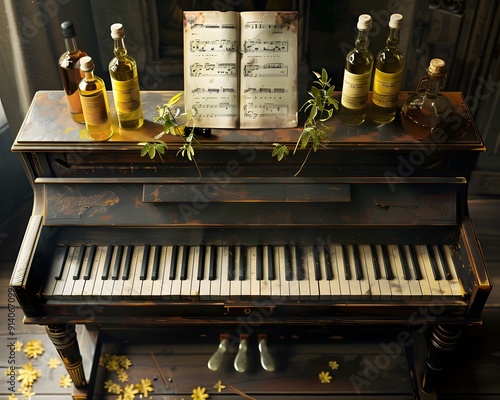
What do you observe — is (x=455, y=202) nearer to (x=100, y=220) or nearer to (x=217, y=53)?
(x=217, y=53)

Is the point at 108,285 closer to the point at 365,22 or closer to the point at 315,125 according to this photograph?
the point at 315,125

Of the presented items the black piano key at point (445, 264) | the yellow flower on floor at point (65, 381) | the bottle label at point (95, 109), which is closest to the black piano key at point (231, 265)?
the bottle label at point (95, 109)

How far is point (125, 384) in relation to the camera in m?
2.60

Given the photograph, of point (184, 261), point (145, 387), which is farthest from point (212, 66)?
point (145, 387)

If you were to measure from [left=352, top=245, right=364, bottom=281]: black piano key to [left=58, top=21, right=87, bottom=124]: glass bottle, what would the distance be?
1083 mm

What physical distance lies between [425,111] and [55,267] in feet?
4.61

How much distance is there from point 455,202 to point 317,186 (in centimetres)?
49

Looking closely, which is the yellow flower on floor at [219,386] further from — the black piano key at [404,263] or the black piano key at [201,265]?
the black piano key at [404,263]

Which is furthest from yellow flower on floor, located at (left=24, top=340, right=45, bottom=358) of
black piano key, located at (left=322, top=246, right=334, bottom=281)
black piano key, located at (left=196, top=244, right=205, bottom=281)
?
black piano key, located at (left=322, top=246, right=334, bottom=281)

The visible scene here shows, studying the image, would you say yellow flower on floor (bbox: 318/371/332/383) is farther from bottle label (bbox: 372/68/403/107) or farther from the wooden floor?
bottle label (bbox: 372/68/403/107)

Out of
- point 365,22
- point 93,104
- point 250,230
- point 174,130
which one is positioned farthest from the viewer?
point 250,230

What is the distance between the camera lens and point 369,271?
82.4 inches

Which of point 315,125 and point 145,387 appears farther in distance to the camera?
point 145,387

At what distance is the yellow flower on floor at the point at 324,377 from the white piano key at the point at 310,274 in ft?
2.35
